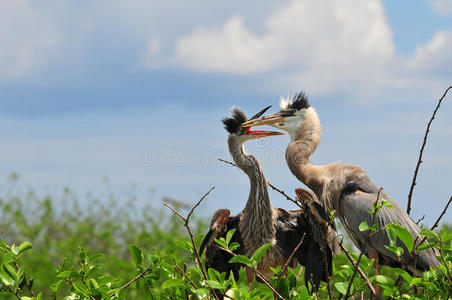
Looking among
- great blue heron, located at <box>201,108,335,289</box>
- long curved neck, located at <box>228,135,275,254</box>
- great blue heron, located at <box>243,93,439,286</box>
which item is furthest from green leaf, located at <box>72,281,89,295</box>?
great blue heron, located at <box>243,93,439,286</box>

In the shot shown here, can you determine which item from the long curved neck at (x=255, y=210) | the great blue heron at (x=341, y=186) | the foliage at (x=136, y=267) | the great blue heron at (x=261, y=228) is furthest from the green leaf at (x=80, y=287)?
the great blue heron at (x=341, y=186)

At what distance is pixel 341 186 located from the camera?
560cm

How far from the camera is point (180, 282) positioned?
8.32 feet

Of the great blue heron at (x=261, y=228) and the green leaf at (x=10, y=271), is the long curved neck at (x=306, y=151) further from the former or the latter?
the green leaf at (x=10, y=271)

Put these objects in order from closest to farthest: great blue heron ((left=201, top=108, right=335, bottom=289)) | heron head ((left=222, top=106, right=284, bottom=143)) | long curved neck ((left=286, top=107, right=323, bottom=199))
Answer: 1. great blue heron ((left=201, top=108, right=335, bottom=289))
2. heron head ((left=222, top=106, right=284, bottom=143))
3. long curved neck ((left=286, top=107, right=323, bottom=199))

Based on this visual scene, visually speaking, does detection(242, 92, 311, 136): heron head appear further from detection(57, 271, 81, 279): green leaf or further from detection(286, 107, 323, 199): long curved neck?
detection(57, 271, 81, 279): green leaf

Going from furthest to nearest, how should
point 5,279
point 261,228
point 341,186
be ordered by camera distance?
point 341,186
point 261,228
point 5,279

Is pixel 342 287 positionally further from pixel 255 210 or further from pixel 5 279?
pixel 255 210

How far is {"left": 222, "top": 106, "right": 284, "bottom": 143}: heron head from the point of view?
5734 millimetres

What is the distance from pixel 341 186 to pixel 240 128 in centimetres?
122

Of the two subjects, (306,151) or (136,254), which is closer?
(136,254)

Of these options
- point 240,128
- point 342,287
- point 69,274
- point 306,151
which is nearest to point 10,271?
point 69,274

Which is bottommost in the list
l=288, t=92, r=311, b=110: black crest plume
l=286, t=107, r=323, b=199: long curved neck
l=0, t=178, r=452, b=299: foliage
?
l=0, t=178, r=452, b=299: foliage

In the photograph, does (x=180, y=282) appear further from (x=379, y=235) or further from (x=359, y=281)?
(x=379, y=235)
